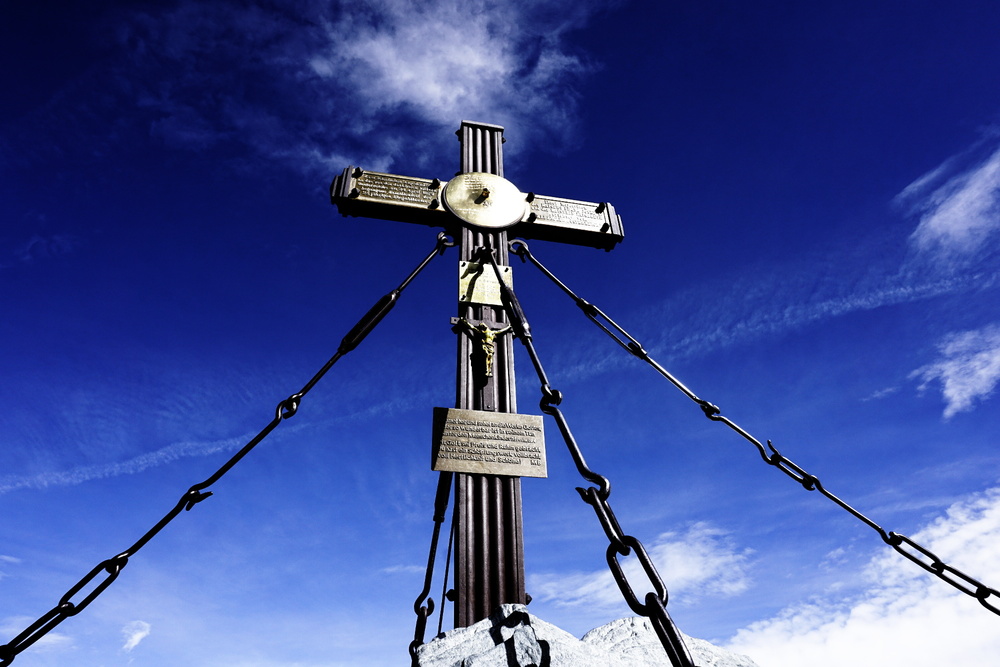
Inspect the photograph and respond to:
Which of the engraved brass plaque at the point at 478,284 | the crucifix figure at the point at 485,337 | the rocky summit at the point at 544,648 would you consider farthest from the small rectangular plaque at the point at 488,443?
the rocky summit at the point at 544,648

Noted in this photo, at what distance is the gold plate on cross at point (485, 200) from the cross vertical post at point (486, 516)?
418mm

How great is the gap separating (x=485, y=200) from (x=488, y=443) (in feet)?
7.60

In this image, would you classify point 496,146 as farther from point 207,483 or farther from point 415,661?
point 415,661

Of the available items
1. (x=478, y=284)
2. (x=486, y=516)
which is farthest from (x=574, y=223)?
(x=486, y=516)

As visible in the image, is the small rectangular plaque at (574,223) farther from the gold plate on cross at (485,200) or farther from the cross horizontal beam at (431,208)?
the gold plate on cross at (485,200)

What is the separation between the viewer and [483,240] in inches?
212

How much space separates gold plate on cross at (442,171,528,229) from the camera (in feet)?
17.8

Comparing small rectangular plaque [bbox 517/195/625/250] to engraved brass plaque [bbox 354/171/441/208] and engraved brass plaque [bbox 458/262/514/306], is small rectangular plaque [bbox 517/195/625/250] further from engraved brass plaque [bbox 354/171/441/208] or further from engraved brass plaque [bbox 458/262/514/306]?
engraved brass plaque [bbox 354/171/441/208]

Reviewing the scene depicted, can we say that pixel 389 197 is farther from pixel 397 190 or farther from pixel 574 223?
pixel 574 223

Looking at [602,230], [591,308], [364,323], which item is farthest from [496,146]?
[364,323]

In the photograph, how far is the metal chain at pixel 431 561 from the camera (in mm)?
4004

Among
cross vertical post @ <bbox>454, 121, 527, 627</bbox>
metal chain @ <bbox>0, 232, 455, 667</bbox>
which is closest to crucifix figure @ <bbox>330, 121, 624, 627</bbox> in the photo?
cross vertical post @ <bbox>454, 121, 527, 627</bbox>

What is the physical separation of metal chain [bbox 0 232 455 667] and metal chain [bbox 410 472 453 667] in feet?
4.05

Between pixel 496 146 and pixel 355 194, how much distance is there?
1549 millimetres
